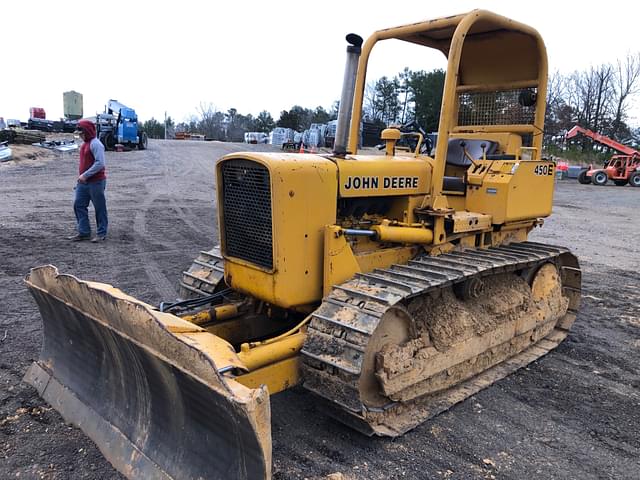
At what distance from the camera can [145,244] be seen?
30.9 ft

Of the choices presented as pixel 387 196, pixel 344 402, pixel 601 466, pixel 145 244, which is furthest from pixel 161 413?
pixel 145 244

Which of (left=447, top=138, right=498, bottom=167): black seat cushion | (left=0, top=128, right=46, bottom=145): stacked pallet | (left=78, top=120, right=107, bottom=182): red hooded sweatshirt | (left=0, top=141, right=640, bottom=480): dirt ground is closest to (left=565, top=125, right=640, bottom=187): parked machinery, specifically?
(left=0, top=141, right=640, bottom=480): dirt ground

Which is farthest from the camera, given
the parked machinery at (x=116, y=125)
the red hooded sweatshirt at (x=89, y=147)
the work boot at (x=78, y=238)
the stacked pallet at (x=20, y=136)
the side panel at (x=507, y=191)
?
the parked machinery at (x=116, y=125)

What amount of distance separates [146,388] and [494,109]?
4.71 metres

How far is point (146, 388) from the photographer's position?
341cm

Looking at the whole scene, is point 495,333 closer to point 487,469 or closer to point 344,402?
point 487,469

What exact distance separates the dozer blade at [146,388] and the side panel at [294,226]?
82cm

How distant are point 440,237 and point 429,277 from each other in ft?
2.78

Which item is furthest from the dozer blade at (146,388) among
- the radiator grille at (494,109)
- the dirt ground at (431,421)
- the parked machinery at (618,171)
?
the parked machinery at (618,171)

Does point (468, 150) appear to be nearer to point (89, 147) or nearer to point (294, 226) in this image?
point (294, 226)

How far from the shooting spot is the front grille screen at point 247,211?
3908 millimetres

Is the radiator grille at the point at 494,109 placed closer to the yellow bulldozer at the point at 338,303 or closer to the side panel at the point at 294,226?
the yellow bulldozer at the point at 338,303

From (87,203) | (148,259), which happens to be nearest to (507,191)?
(148,259)

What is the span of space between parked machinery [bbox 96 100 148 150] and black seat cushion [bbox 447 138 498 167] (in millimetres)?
24179
